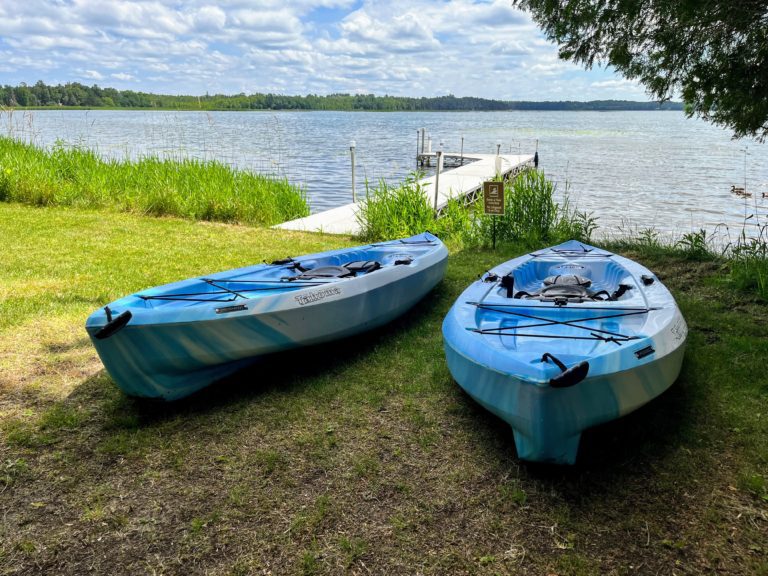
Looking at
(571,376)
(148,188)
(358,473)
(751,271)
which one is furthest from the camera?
(148,188)

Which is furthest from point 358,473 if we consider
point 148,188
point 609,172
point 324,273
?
point 609,172

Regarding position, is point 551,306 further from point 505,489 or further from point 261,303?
point 261,303

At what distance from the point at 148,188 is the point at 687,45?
8.63m

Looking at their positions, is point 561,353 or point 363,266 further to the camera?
point 363,266

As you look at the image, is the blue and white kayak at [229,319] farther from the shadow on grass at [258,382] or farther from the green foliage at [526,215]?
the green foliage at [526,215]

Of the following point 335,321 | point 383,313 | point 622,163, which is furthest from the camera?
point 622,163

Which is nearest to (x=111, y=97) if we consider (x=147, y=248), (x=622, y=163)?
(x=622, y=163)

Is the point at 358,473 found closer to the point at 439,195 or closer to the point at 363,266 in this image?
the point at 363,266

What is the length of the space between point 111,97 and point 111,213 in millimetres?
29628

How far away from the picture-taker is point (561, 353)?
10.3ft

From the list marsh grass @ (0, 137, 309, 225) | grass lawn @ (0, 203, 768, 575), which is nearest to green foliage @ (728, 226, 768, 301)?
grass lawn @ (0, 203, 768, 575)

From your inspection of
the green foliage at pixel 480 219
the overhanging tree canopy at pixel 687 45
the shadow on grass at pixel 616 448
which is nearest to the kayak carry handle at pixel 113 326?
the shadow on grass at pixel 616 448

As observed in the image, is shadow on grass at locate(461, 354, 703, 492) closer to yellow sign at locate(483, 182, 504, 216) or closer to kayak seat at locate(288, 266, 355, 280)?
kayak seat at locate(288, 266, 355, 280)

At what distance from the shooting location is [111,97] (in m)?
35.1
